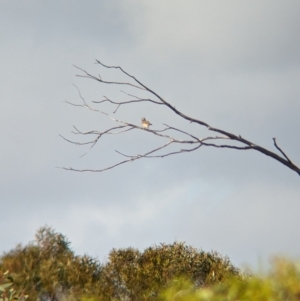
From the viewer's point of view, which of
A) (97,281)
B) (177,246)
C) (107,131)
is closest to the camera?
(107,131)

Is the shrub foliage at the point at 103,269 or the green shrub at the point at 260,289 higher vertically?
the shrub foliage at the point at 103,269

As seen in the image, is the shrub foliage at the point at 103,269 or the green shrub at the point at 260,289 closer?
the green shrub at the point at 260,289

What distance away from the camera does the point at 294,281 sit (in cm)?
270

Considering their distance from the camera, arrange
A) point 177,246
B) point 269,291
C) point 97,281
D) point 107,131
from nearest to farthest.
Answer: point 269,291 < point 107,131 < point 97,281 < point 177,246

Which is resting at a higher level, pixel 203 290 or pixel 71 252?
pixel 71 252

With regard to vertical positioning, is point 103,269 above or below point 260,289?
above

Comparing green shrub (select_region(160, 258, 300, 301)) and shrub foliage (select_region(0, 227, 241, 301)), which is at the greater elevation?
shrub foliage (select_region(0, 227, 241, 301))

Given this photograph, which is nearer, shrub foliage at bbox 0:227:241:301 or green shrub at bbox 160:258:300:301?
green shrub at bbox 160:258:300:301

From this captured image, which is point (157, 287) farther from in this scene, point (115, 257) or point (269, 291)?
point (269, 291)

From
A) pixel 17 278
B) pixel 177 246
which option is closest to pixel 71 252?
pixel 17 278

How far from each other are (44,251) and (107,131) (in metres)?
13.6

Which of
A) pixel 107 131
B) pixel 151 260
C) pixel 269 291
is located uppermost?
pixel 151 260

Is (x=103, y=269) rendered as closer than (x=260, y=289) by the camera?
No

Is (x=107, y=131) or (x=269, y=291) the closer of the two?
(x=269, y=291)
